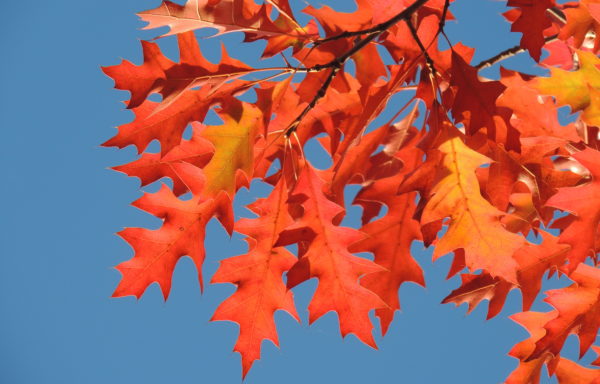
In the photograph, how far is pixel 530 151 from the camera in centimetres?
97

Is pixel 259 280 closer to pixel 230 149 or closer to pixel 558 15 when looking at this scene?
pixel 230 149

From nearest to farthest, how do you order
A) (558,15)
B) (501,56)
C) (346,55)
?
(346,55)
(558,15)
(501,56)

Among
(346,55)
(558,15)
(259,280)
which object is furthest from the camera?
(558,15)

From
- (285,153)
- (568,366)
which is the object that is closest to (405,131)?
(285,153)

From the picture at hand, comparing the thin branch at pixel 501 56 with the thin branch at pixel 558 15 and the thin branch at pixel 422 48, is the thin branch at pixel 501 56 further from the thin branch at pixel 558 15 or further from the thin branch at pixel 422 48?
the thin branch at pixel 422 48

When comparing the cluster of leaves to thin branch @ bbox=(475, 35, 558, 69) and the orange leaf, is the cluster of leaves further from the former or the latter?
thin branch @ bbox=(475, 35, 558, 69)

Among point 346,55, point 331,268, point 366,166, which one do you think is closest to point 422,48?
point 346,55

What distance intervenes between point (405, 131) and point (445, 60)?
0.80 feet

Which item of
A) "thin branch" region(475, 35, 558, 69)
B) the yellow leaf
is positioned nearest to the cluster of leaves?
the yellow leaf

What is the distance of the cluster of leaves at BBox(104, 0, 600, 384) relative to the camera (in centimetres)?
87

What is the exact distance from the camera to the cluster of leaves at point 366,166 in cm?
87

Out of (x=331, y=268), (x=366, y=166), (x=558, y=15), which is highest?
(x=558, y=15)

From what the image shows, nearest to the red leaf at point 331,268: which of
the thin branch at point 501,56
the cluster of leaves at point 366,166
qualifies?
the cluster of leaves at point 366,166

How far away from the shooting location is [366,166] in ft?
3.32
